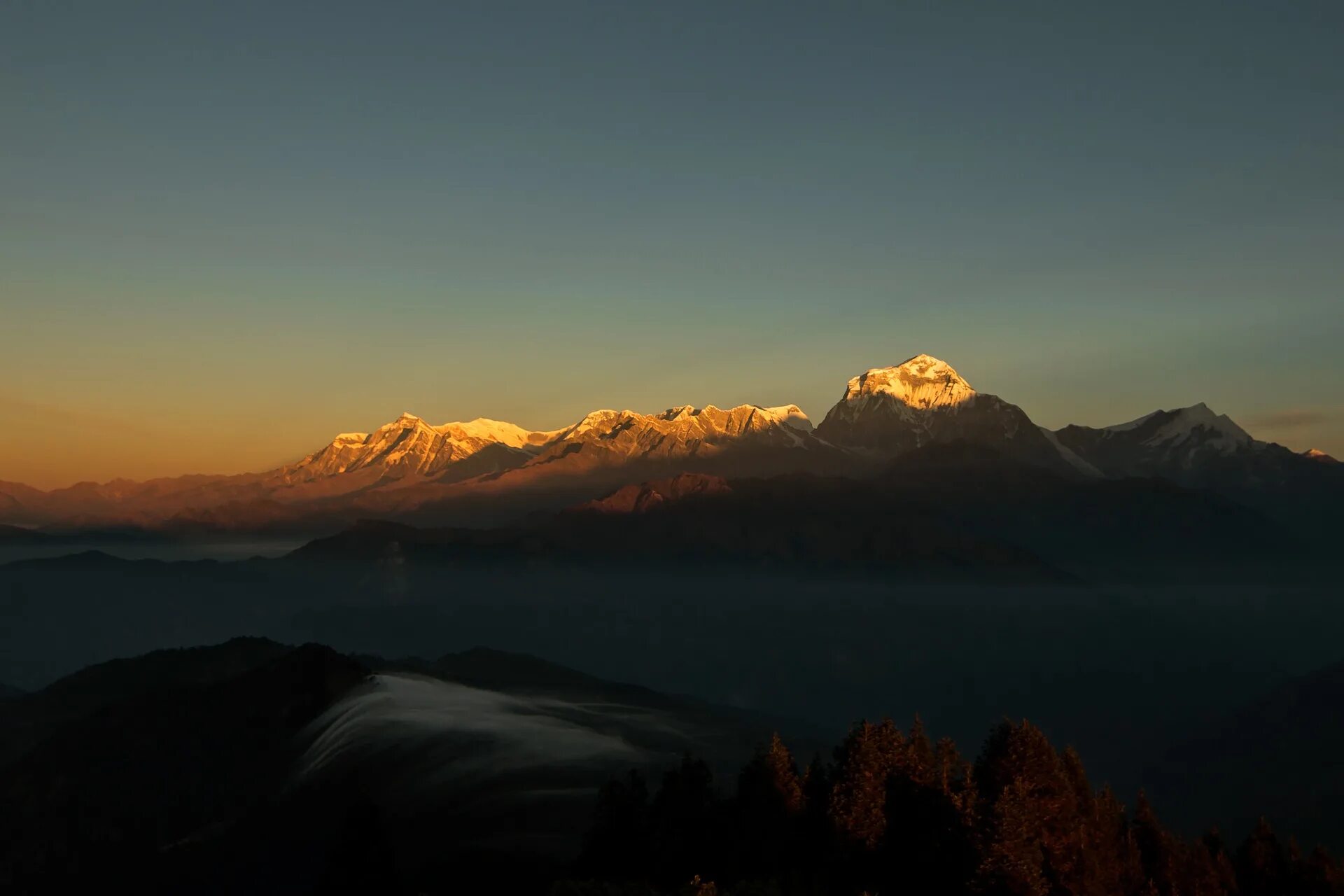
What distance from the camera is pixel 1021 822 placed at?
90.6 m

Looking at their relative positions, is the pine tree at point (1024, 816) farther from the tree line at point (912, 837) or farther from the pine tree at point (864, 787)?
the pine tree at point (864, 787)

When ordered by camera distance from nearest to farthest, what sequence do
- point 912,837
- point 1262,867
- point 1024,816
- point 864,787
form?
point 1024,816, point 912,837, point 864,787, point 1262,867

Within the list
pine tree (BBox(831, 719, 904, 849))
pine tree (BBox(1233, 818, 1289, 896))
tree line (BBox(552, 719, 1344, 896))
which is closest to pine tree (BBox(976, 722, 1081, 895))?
tree line (BBox(552, 719, 1344, 896))

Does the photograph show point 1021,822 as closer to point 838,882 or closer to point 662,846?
point 838,882

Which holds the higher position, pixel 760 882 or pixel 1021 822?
pixel 1021 822

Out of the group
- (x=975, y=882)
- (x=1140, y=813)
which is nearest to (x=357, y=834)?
(x=975, y=882)

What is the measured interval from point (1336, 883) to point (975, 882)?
2066 inches

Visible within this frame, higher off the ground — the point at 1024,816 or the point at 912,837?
the point at 1024,816

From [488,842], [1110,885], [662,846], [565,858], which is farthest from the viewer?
[488,842]

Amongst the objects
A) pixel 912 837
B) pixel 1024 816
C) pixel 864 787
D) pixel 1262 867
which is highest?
pixel 1024 816

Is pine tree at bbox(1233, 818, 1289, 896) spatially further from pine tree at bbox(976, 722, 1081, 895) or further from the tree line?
pine tree at bbox(976, 722, 1081, 895)

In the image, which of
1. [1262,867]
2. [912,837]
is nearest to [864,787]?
[912,837]

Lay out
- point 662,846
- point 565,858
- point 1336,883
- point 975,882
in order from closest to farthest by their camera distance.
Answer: point 975,882, point 1336,883, point 662,846, point 565,858

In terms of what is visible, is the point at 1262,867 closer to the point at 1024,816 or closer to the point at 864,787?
the point at 864,787
